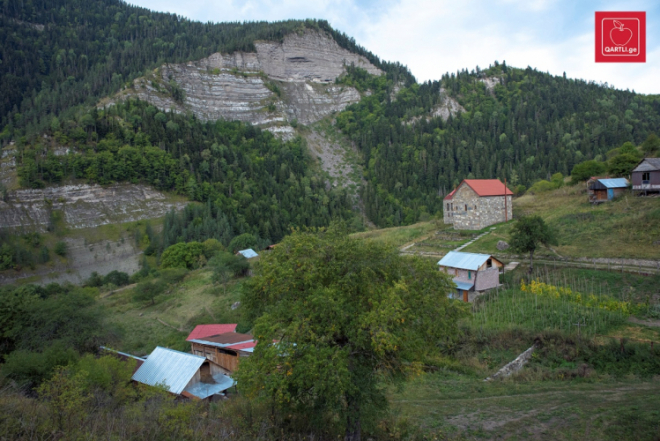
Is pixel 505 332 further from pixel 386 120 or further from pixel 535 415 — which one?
pixel 386 120

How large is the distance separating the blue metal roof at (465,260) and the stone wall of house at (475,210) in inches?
674

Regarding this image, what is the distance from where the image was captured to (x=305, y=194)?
315 feet

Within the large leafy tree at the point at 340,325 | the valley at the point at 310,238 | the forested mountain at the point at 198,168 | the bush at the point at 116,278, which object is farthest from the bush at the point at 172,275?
the large leafy tree at the point at 340,325

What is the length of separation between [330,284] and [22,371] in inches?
762

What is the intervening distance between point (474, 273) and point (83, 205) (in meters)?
69.9

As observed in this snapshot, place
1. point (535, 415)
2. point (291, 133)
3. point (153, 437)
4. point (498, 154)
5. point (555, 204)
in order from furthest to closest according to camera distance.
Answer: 1. point (291, 133)
2. point (498, 154)
3. point (555, 204)
4. point (535, 415)
5. point (153, 437)

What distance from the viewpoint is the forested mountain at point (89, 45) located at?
116m

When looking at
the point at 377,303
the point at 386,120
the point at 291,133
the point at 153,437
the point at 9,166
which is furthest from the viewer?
the point at 386,120

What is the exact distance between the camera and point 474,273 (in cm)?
2580

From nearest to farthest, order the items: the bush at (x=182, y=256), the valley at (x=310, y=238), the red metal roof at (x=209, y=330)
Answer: the valley at (x=310, y=238), the red metal roof at (x=209, y=330), the bush at (x=182, y=256)

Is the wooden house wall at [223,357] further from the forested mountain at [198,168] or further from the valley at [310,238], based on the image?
the forested mountain at [198,168]

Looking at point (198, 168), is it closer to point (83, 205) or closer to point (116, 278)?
point (83, 205)

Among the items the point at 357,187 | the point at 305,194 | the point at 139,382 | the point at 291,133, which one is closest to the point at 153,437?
the point at 139,382

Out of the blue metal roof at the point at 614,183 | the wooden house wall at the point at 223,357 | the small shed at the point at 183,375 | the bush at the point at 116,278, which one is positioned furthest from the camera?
the bush at the point at 116,278
